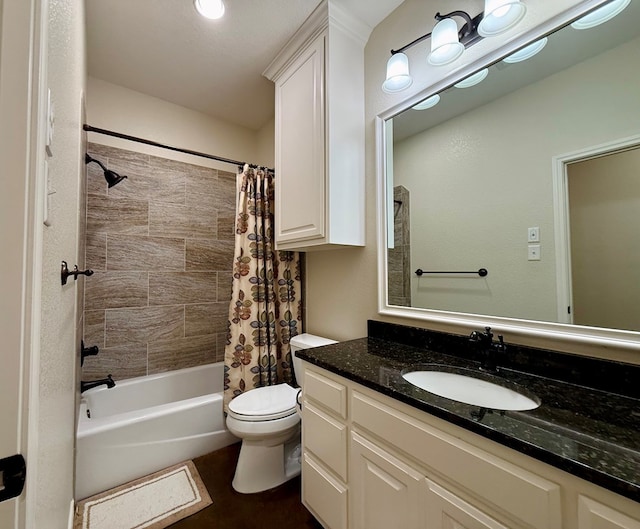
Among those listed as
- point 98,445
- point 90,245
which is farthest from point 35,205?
point 90,245

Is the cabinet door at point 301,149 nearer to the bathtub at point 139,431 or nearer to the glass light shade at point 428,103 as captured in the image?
the glass light shade at point 428,103

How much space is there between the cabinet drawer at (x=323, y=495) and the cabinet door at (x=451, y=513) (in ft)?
1.34

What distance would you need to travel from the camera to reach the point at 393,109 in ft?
5.04

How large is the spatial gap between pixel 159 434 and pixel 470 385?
5.65 feet

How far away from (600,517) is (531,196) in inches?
39.0

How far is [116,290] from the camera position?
2.06 m

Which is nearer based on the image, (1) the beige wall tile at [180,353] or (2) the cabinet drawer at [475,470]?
(2) the cabinet drawer at [475,470]

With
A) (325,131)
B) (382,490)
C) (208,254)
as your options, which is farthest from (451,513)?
(208,254)

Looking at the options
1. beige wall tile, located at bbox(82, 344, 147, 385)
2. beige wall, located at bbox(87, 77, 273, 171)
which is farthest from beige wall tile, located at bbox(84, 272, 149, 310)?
beige wall, located at bbox(87, 77, 273, 171)

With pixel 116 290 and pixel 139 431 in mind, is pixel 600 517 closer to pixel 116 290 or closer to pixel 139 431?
pixel 139 431

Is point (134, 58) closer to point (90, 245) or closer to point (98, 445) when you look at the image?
point (90, 245)

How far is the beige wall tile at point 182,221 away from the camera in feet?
7.32

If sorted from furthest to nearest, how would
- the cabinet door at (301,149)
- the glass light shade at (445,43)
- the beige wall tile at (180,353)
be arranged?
the beige wall tile at (180,353) → the cabinet door at (301,149) → the glass light shade at (445,43)

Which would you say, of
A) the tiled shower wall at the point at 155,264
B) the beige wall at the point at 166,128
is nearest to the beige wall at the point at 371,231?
the tiled shower wall at the point at 155,264
